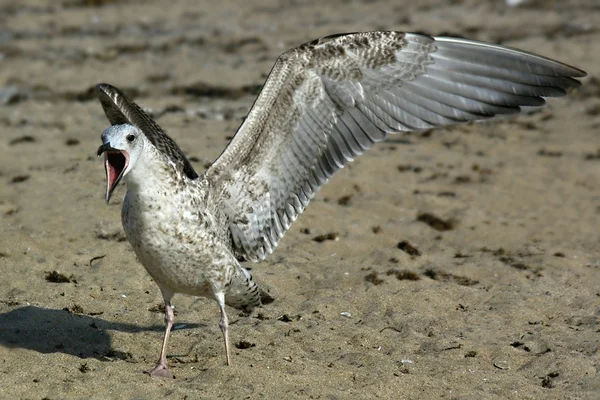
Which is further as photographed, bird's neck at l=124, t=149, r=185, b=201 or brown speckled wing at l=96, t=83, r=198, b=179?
brown speckled wing at l=96, t=83, r=198, b=179

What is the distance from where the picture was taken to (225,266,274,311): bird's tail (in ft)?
19.8

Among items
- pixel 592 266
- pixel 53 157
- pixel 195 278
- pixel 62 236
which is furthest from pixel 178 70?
pixel 195 278

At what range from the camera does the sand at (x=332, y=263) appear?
580cm

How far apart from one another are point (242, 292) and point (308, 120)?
3.87ft

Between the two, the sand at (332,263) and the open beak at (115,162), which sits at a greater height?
the open beak at (115,162)

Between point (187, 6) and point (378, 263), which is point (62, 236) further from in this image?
point (187, 6)

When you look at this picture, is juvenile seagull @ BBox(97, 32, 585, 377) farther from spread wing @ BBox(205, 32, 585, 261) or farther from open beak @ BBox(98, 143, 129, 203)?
open beak @ BBox(98, 143, 129, 203)

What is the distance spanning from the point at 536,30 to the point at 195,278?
11697 mm

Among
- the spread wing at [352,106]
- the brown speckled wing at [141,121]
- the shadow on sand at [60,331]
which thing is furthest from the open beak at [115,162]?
the shadow on sand at [60,331]

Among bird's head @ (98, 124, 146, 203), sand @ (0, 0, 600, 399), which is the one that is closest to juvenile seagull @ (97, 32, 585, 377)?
bird's head @ (98, 124, 146, 203)

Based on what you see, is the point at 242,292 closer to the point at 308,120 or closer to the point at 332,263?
the point at 308,120

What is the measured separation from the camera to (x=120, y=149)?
512 cm

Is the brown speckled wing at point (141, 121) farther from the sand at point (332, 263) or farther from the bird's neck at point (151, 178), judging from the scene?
the sand at point (332, 263)

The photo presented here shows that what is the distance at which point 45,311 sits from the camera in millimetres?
6504
